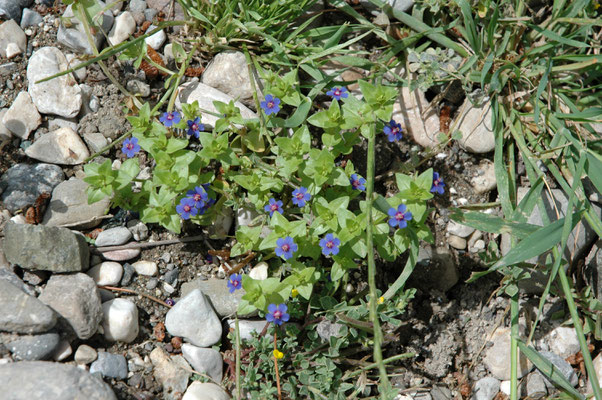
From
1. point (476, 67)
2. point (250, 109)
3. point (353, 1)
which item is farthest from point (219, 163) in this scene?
point (476, 67)

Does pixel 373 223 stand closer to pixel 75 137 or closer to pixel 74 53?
pixel 75 137

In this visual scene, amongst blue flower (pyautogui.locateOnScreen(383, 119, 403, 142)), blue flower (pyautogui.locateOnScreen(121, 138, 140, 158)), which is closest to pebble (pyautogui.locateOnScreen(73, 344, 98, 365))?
blue flower (pyautogui.locateOnScreen(121, 138, 140, 158))

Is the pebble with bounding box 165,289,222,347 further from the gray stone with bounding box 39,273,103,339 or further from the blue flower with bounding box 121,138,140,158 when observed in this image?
the blue flower with bounding box 121,138,140,158

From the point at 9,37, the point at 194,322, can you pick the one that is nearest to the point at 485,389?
the point at 194,322

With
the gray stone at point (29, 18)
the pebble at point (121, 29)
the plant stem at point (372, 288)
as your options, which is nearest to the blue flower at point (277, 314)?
the plant stem at point (372, 288)

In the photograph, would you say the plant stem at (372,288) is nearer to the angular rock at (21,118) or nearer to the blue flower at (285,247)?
the blue flower at (285,247)

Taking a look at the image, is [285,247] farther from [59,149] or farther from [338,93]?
[59,149]
